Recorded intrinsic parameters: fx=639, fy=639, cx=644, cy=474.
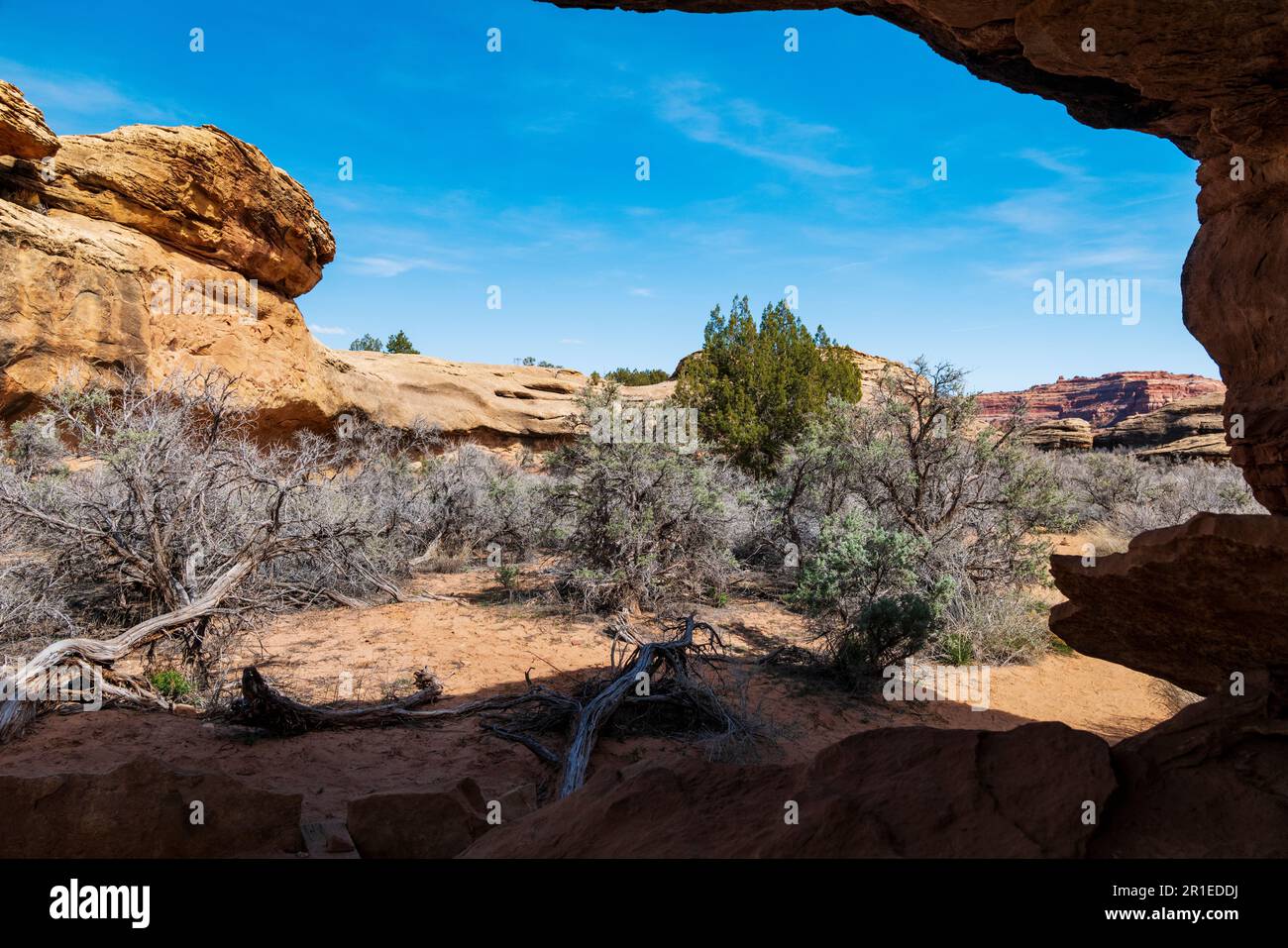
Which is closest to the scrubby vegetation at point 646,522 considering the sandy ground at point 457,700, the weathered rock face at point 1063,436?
the sandy ground at point 457,700

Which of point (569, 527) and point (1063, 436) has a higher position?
point (1063, 436)

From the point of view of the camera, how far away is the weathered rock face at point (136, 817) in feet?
8.18

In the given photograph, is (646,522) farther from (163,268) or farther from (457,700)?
(163,268)

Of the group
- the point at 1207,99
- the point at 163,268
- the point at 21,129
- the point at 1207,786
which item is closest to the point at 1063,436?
the point at 1207,99

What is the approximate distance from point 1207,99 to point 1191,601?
1.94m

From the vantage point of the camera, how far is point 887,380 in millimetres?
9375

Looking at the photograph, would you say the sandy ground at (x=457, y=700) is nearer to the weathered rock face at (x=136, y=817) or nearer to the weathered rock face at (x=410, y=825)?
the weathered rock face at (x=136, y=817)

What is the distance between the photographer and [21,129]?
11.0 metres

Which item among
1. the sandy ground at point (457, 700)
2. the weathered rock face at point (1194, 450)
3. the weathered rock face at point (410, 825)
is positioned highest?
the weathered rock face at point (1194, 450)

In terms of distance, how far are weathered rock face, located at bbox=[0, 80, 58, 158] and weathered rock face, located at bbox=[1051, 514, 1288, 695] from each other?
16260 millimetres

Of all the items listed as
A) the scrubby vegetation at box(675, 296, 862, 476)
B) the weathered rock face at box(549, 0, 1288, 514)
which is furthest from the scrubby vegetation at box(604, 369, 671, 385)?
the weathered rock face at box(549, 0, 1288, 514)

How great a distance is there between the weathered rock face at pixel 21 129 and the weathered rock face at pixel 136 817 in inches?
543
